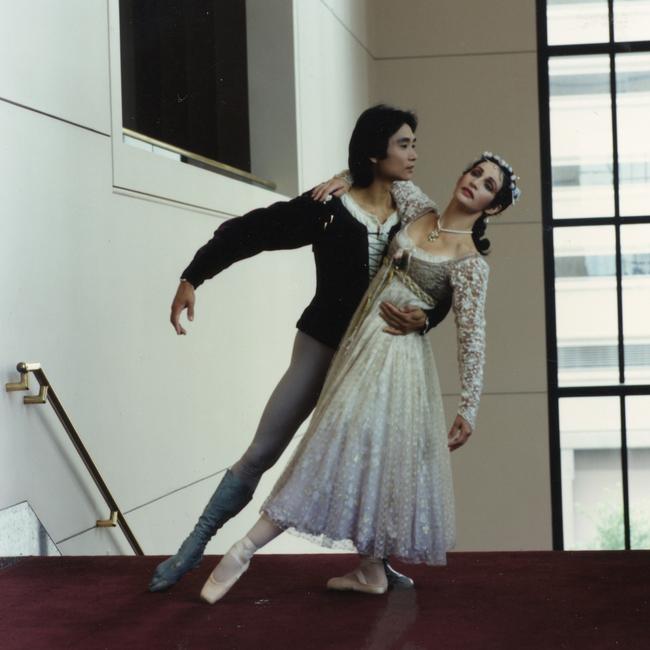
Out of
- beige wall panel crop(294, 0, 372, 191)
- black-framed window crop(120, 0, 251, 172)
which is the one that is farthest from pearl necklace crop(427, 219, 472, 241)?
beige wall panel crop(294, 0, 372, 191)

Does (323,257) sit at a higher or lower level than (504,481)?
higher

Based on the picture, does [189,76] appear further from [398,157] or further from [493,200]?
[493,200]

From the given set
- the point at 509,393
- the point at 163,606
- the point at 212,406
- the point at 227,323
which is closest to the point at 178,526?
the point at 212,406

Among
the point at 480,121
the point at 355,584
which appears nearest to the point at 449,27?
the point at 480,121

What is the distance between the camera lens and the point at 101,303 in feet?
12.7

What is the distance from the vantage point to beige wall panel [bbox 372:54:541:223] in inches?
348

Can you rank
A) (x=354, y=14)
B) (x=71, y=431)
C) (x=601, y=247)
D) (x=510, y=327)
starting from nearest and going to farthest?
(x=71, y=431), (x=354, y=14), (x=510, y=327), (x=601, y=247)

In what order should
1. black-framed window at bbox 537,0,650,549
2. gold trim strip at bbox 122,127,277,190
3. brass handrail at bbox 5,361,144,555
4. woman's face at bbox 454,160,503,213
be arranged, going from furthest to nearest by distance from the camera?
black-framed window at bbox 537,0,650,549
gold trim strip at bbox 122,127,277,190
brass handrail at bbox 5,361,144,555
woman's face at bbox 454,160,503,213

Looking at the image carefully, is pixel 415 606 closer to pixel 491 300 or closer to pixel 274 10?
pixel 274 10

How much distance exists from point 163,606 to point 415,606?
62cm

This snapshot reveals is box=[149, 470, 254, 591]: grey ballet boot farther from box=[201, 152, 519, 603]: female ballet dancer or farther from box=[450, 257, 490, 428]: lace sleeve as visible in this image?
box=[450, 257, 490, 428]: lace sleeve

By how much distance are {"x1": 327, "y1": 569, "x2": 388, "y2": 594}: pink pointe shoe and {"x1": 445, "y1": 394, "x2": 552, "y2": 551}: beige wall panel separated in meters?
5.85

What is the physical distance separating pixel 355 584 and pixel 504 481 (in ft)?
19.7

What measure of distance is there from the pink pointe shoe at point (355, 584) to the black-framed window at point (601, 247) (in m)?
6.37
